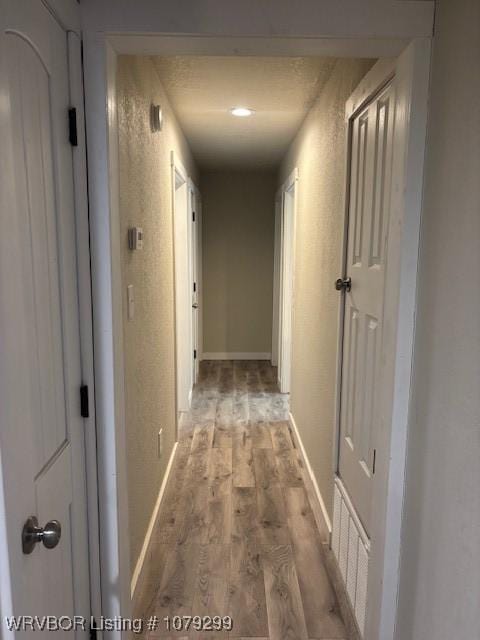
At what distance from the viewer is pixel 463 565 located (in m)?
1.00

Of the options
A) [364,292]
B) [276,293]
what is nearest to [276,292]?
[276,293]

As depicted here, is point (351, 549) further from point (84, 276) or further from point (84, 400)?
point (84, 276)

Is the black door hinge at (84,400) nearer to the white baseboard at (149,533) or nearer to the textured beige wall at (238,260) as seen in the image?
the white baseboard at (149,533)

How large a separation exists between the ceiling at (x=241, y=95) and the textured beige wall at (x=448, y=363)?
1219mm

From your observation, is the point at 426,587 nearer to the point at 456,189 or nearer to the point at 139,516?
the point at 456,189

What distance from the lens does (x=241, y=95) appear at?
267 cm

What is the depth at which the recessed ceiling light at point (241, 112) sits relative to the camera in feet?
9.70

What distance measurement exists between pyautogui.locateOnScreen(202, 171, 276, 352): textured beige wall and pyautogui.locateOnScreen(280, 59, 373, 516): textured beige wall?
228 cm

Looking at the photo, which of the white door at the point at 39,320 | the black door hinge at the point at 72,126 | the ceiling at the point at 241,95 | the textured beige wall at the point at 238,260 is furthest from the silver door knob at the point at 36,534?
the textured beige wall at the point at 238,260

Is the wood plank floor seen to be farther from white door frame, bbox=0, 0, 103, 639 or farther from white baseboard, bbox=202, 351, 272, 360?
white baseboard, bbox=202, 351, 272, 360

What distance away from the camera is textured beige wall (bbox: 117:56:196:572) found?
172cm

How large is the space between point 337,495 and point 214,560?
658 millimetres

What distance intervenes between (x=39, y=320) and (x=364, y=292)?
3.83 ft

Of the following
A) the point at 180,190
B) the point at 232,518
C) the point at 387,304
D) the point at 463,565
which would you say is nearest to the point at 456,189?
the point at 387,304
